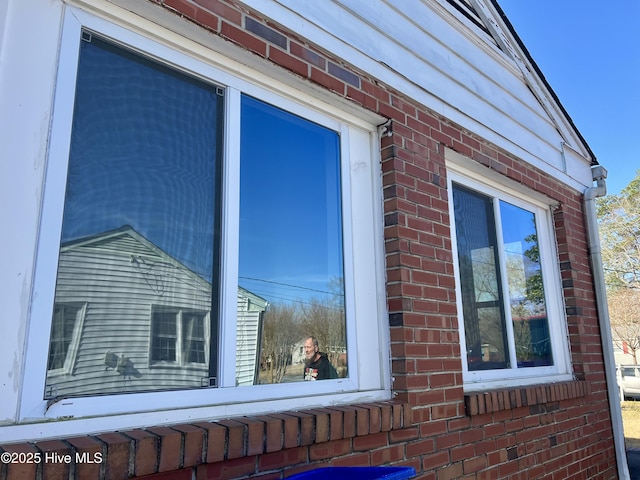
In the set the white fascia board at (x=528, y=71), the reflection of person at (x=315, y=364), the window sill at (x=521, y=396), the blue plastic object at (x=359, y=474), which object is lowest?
the blue plastic object at (x=359, y=474)

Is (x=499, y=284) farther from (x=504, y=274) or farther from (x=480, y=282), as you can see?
(x=480, y=282)

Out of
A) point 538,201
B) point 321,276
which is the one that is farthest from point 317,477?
point 538,201

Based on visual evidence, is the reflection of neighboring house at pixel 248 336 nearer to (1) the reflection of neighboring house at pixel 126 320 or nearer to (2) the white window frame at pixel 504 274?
(1) the reflection of neighboring house at pixel 126 320

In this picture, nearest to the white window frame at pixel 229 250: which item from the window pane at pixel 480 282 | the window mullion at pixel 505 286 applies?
the window pane at pixel 480 282

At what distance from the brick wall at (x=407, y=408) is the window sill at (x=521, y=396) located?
0.4 inches

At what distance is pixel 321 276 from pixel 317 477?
1018 mm

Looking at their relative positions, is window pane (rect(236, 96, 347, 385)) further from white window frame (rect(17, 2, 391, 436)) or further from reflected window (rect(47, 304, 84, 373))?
reflected window (rect(47, 304, 84, 373))

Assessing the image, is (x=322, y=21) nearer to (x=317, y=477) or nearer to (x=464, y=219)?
(x=464, y=219)

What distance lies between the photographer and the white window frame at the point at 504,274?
319 centimetres

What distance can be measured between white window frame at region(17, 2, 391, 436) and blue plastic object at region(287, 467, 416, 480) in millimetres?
419

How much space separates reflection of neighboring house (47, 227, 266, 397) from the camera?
1.60 meters

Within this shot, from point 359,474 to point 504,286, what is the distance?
Answer: 2385 millimetres

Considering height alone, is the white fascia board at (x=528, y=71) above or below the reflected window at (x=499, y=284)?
above

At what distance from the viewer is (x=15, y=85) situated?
1.61m
